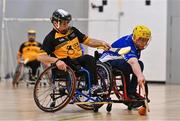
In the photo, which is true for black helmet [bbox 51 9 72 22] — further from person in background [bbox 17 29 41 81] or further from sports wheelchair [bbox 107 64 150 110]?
person in background [bbox 17 29 41 81]

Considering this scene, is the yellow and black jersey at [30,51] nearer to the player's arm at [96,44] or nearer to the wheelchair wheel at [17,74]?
the wheelchair wheel at [17,74]

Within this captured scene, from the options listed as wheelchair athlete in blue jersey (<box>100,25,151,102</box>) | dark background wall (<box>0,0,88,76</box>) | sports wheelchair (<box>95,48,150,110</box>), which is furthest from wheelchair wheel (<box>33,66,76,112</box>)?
dark background wall (<box>0,0,88,76</box>)

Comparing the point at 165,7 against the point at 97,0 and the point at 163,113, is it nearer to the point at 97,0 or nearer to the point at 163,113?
the point at 97,0

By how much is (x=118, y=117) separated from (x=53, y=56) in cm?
110

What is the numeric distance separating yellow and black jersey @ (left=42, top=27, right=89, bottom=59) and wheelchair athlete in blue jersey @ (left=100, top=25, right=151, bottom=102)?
479 mm

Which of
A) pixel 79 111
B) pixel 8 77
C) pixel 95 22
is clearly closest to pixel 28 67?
pixel 8 77

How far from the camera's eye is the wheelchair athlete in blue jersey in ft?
19.9

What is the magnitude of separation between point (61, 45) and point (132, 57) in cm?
81

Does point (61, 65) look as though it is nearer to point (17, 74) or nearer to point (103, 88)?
point (103, 88)

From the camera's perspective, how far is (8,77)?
49.9ft

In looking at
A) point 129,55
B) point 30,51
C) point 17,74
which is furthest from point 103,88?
point 30,51

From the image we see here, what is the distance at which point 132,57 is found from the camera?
608 cm

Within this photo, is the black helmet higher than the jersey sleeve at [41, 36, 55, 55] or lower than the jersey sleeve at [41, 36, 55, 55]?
higher

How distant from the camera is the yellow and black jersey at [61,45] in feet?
19.8
